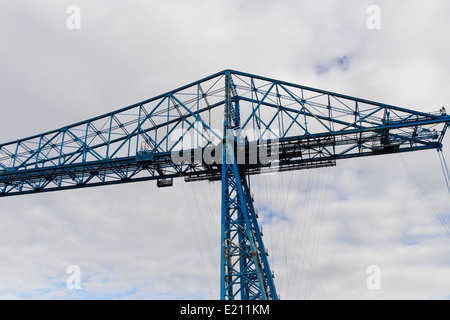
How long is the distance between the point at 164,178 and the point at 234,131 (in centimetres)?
722

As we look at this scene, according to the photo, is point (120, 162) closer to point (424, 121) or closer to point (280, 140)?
point (280, 140)

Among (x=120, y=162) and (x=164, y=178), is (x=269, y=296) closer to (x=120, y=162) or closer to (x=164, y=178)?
(x=164, y=178)

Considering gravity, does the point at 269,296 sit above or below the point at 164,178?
below

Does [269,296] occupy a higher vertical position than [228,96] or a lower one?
lower

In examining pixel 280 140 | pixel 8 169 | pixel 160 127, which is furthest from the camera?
pixel 8 169

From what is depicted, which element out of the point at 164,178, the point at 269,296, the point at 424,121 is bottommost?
the point at 269,296

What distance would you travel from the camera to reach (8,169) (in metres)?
33.7
